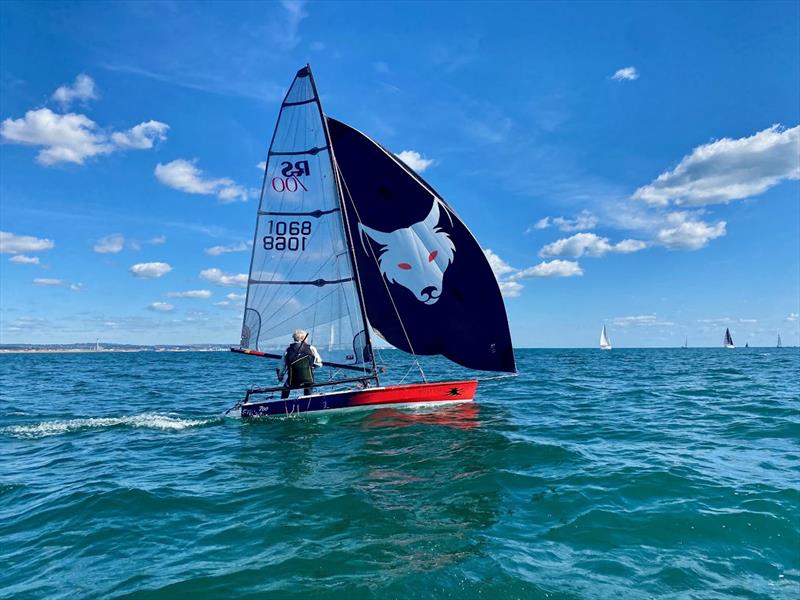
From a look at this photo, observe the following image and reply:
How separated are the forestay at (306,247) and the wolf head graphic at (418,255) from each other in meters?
1.61

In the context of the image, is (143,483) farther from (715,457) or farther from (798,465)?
(798,465)

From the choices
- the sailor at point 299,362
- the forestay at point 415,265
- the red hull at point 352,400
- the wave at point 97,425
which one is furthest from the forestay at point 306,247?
the wave at point 97,425

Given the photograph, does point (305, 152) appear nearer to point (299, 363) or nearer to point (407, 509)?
point (299, 363)

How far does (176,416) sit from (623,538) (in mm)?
14212

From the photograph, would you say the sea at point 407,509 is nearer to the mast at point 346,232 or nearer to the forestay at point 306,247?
the mast at point 346,232

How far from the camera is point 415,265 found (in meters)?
16.7

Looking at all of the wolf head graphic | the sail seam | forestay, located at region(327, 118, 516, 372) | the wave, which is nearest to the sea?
the wave

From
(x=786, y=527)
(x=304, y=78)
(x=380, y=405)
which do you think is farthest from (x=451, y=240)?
(x=786, y=527)

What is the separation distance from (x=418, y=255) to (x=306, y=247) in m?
3.70

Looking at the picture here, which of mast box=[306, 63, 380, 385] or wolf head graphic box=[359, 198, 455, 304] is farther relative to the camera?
wolf head graphic box=[359, 198, 455, 304]

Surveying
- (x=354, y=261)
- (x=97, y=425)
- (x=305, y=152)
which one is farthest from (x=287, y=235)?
(x=97, y=425)

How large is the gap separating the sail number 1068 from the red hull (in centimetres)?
485

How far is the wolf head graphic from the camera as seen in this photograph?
16.5 m

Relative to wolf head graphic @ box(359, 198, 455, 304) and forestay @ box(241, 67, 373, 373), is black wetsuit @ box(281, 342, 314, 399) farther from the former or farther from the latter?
wolf head graphic @ box(359, 198, 455, 304)
